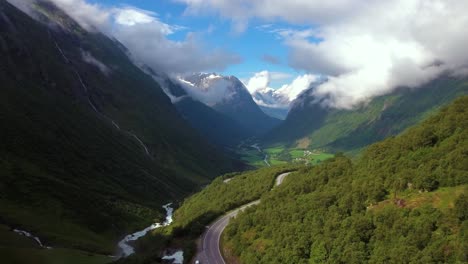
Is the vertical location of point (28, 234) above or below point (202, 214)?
above

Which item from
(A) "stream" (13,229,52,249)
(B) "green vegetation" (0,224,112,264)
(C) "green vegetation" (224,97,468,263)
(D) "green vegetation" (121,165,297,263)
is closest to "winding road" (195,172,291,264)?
(D) "green vegetation" (121,165,297,263)

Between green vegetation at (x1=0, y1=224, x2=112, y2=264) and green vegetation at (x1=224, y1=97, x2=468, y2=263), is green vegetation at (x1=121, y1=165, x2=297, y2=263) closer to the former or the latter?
green vegetation at (x1=0, y1=224, x2=112, y2=264)

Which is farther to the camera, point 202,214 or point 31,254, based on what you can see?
point 202,214

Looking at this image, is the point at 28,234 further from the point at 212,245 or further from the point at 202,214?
the point at 212,245

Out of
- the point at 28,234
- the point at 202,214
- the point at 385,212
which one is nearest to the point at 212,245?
the point at 202,214

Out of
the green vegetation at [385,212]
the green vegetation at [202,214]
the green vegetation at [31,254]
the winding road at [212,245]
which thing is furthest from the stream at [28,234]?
the green vegetation at [385,212]

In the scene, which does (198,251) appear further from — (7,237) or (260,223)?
(7,237)

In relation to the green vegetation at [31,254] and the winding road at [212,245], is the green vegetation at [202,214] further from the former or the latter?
the green vegetation at [31,254]

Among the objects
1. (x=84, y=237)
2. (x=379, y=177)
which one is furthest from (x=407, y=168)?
(x=84, y=237)

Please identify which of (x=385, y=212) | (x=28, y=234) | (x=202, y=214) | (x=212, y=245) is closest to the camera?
(x=385, y=212)
